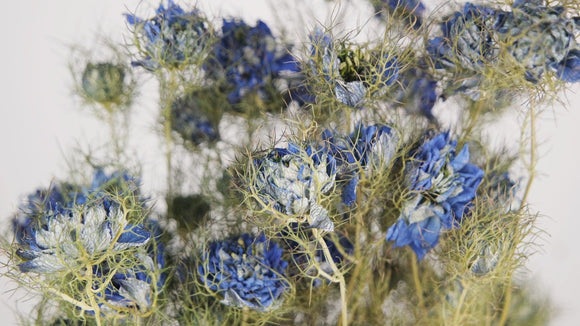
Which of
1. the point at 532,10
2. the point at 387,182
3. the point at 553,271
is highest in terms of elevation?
the point at 532,10

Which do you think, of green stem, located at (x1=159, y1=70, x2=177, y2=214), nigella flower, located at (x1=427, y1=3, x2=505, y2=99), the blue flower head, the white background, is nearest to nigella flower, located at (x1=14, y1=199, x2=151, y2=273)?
the blue flower head

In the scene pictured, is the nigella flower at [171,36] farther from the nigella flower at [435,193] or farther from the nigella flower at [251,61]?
the nigella flower at [435,193]

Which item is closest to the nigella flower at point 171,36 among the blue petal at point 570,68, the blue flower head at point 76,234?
the blue flower head at point 76,234

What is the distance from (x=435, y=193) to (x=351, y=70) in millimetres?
88

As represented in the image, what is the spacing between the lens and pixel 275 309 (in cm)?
42

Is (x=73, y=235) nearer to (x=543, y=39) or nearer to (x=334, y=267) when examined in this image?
(x=334, y=267)

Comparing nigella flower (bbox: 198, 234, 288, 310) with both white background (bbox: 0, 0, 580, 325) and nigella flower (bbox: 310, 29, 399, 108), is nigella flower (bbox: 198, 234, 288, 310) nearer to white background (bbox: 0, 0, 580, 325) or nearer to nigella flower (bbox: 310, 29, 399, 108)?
nigella flower (bbox: 310, 29, 399, 108)

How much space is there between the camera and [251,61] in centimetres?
46

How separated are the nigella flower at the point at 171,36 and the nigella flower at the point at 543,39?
20 cm

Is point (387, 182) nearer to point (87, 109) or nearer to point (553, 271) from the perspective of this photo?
point (87, 109)

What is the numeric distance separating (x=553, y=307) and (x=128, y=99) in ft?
1.27

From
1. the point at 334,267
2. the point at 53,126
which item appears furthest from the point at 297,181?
the point at 53,126

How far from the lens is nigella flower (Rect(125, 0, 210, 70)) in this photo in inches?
17.4

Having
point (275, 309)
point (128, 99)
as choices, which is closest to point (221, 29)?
point (128, 99)
